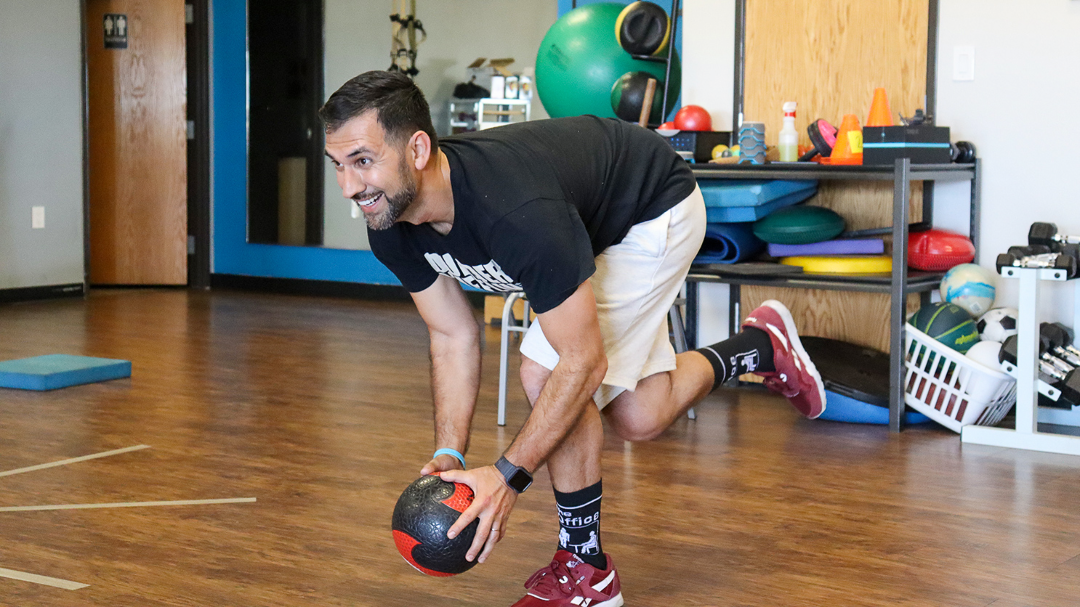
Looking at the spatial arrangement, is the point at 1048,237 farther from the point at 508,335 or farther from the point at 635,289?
the point at 635,289

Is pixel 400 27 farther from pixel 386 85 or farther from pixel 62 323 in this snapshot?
pixel 386 85

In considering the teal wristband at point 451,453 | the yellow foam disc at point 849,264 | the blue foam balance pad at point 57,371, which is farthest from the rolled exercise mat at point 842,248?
the blue foam balance pad at point 57,371

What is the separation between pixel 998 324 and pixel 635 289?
1.93 metres

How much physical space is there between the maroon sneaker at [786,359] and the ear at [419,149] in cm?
144

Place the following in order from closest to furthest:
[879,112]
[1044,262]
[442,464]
→ [442,464], [1044,262], [879,112]

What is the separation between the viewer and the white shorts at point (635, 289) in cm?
219

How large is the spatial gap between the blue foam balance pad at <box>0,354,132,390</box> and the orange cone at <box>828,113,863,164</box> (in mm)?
2777

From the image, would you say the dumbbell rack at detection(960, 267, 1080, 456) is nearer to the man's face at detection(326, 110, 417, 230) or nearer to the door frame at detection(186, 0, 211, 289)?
the man's face at detection(326, 110, 417, 230)

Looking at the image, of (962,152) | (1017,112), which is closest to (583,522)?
(962,152)

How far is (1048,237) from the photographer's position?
346cm

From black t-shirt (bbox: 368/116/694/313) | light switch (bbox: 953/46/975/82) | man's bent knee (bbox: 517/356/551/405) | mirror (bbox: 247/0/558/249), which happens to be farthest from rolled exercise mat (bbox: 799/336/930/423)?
mirror (bbox: 247/0/558/249)

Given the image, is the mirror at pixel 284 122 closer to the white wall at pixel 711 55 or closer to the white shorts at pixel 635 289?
the white wall at pixel 711 55

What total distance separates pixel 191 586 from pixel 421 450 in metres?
1.21

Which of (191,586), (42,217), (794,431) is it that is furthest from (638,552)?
(42,217)
